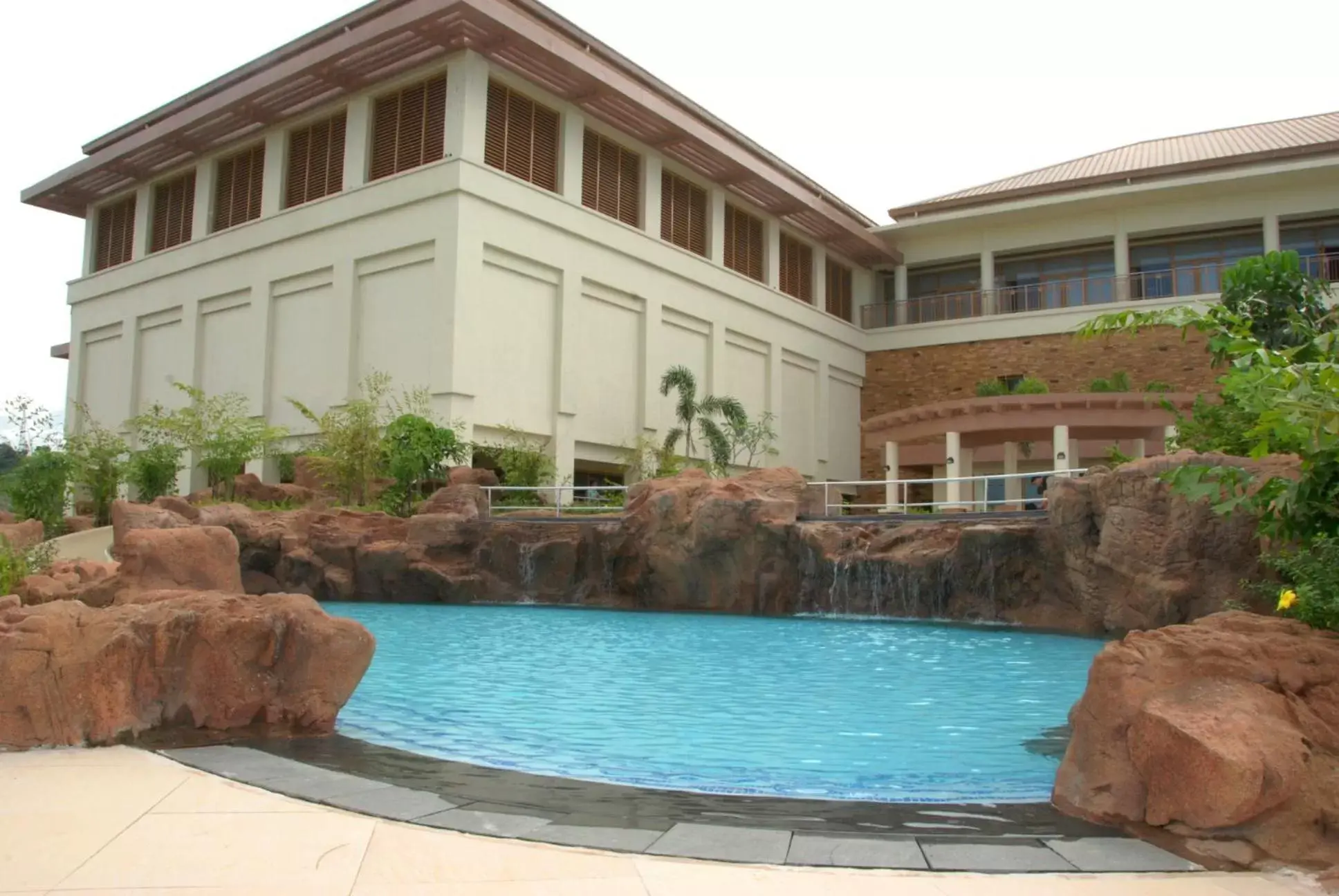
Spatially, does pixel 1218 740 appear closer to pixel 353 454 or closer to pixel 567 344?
pixel 353 454

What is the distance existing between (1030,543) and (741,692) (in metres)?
8.77

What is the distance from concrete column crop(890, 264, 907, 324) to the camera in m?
38.7

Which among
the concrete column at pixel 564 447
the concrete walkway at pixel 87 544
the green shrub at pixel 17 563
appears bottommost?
the concrete walkway at pixel 87 544

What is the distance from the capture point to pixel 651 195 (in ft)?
97.5

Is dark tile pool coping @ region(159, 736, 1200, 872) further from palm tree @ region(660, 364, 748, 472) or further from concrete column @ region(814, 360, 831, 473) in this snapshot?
concrete column @ region(814, 360, 831, 473)

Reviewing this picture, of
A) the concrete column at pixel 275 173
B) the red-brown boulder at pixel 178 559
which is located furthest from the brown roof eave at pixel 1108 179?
the red-brown boulder at pixel 178 559

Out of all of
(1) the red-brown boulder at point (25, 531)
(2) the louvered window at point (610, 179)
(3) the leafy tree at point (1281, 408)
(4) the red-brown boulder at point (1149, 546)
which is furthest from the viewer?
(2) the louvered window at point (610, 179)

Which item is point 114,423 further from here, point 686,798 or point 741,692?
Result: point 686,798

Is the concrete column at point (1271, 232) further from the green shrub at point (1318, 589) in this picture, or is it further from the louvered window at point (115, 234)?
the louvered window at point (115, 234)

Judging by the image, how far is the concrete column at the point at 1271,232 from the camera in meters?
32.5

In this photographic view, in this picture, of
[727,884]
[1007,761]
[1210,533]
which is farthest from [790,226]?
[727,884]

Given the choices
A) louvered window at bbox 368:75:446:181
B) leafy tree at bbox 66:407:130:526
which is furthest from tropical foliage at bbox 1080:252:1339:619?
leafy tree at bbox 66:407:130:526

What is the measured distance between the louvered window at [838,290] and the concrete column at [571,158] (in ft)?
43.7

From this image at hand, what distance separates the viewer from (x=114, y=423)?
34.2 meters
